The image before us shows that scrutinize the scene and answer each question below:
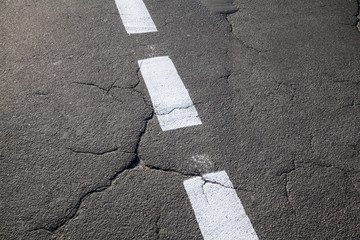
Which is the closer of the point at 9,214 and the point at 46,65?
the point at 9,214

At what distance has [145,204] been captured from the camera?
10.1ft

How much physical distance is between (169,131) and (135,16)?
2.53 m

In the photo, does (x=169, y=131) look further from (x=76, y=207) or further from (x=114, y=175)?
(x=76, y=207)

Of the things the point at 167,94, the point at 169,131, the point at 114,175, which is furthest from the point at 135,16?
the point at 114,175

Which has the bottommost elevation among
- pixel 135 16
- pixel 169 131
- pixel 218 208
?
pixel 218 208

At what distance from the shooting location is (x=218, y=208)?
310cm

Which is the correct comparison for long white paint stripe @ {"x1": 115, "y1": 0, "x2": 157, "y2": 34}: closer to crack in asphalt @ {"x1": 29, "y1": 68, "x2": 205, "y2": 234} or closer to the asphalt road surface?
the asphalt road surface

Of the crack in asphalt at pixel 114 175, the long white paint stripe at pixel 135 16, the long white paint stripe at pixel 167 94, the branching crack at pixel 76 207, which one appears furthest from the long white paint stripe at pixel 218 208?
the long white paint stripe at pixel 135 16

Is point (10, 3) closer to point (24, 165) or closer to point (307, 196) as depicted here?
point (24, 165)

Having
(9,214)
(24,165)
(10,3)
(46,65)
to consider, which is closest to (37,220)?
(9,214)

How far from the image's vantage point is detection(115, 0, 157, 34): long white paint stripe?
5.20 m

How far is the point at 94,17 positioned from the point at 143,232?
11.9 feet

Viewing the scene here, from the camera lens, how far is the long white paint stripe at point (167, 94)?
3.86m

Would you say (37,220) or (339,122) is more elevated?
(37,220)
